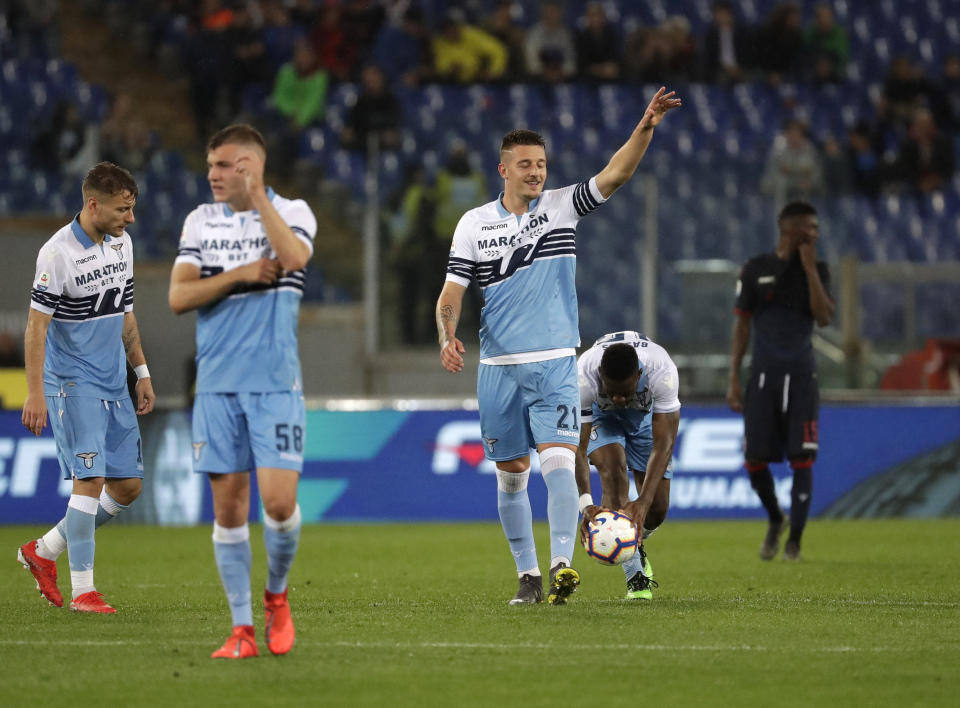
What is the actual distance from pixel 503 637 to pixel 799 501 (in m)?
4.69

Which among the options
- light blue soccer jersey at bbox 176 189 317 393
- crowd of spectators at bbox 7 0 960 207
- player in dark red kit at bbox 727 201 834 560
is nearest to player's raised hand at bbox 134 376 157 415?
light blue soccer jersey at bbox 176 189 317 393

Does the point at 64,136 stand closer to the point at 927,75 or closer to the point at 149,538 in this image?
the point at 149,538

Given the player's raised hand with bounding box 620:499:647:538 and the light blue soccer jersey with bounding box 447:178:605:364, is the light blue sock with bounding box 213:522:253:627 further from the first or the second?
the player's raised hand with bounding box 620:499:647:538

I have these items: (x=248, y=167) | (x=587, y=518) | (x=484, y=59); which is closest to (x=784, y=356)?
(x=587, y=518)

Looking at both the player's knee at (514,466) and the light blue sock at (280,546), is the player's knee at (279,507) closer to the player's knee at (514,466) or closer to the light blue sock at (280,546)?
the light blue sock at (280,546)

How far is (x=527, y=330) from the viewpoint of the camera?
721 cm

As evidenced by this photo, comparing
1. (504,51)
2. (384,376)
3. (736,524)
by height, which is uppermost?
(504,51)

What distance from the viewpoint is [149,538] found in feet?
41.1

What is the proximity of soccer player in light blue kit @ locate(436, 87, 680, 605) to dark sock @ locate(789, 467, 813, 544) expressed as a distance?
11.0 feet

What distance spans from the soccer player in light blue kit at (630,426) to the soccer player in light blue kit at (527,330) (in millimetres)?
324

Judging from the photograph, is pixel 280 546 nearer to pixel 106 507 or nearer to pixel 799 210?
pixel 106 507

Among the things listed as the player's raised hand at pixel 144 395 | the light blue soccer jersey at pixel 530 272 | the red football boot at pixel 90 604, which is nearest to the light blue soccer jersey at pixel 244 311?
the light blue soccer jersey at pixel 530 272

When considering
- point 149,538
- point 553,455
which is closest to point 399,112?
point 149,538

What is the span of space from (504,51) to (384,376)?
19.2 feet
